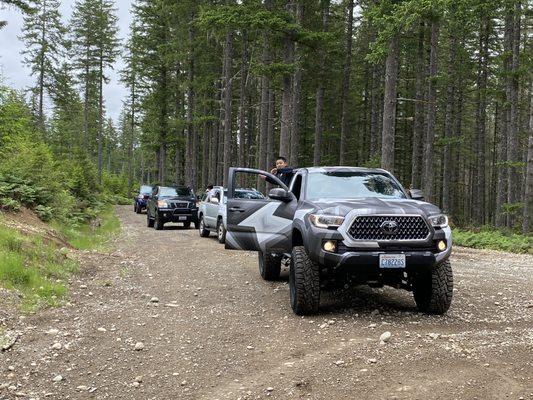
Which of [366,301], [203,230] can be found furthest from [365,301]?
[203,230]

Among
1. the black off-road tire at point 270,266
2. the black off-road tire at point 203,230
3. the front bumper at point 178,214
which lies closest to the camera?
the black off-road tire at point 270,266

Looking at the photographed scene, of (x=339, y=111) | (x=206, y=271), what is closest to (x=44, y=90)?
(x=339, y=111)

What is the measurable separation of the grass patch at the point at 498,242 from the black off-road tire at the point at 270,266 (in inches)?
362

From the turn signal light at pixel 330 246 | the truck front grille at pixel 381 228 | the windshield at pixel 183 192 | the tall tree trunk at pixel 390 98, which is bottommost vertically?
the turn signal light at pixel 330 246

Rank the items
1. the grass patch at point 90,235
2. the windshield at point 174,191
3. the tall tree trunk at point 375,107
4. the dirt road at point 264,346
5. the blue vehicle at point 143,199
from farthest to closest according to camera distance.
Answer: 1. the blue vehicle at point 143,199
2. the tall tree trunk at point 375,107
3. the windshield at point 174,191
4. the grass patch at point 90,235
5. the dirt road at point 264,346

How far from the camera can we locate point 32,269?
8.12 m

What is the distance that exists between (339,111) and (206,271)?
28772mm

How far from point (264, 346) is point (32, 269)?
495cm

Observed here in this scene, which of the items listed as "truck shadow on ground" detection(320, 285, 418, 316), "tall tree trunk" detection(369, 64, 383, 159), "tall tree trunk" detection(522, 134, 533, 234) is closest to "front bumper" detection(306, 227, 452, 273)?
"truck shadow on ground" detection(320, 285, 418, 316)

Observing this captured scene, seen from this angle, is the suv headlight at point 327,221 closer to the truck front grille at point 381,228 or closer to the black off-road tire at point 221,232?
the truck front grille at point 381,228

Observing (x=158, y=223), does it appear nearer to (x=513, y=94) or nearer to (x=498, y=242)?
(x=498, y=242)

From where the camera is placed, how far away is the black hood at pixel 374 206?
5.77m

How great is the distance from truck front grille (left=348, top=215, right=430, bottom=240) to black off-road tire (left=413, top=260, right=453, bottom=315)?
684 mm

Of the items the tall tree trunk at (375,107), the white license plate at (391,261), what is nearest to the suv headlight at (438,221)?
the white license plate at (391,261)
